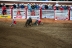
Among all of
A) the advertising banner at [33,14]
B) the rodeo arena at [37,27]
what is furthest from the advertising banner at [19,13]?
the advertising banner at [33,14]

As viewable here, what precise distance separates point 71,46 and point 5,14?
801 centimetres

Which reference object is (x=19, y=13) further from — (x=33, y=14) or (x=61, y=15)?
(x=61, y=15)

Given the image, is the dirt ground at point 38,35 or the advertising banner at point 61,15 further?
the advertising banner at point 61,15

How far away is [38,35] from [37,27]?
2027mm

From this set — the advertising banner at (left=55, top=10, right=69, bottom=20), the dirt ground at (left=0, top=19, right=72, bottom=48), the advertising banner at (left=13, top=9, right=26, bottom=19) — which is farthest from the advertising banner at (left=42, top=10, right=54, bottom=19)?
the dirt ground at (left=0, top=19, right=72, bottom=48)

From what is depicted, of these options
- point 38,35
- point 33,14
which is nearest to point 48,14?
point 33,14

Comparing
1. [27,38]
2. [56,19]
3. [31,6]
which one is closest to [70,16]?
[56,19]

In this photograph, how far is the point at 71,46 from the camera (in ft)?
28.9

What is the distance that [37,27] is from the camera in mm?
12594

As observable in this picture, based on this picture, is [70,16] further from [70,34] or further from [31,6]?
[70,34]

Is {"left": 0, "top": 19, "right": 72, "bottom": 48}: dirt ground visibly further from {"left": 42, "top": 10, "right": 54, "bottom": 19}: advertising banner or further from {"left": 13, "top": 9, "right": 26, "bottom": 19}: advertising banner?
{"left": 42, "top": 10, "right": 54, "bottom": 19}: advertising banner

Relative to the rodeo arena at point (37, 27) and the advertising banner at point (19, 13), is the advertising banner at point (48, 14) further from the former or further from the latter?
the advertising banner at point (19, 13)

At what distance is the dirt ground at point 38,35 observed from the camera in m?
9.07

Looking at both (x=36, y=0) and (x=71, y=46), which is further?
(x=36, y=0)
